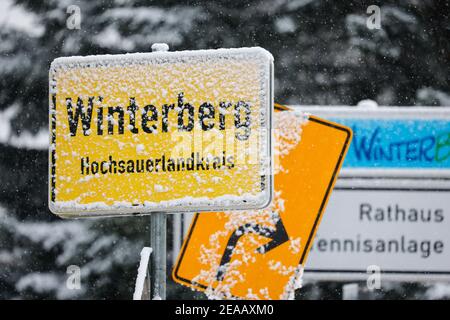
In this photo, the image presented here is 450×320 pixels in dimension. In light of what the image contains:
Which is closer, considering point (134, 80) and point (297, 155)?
point (134, 80)

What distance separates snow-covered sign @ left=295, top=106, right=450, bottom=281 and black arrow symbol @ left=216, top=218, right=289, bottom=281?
39cm

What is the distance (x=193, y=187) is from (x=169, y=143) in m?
0.13

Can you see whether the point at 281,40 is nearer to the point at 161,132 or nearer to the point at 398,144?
the point at 398,144

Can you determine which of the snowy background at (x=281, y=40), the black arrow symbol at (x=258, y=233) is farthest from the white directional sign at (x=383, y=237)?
the snowy background at (x=281, y=40)

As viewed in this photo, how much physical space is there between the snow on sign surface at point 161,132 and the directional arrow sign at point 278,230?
464 mm

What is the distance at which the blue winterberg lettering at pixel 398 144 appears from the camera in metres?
3.87

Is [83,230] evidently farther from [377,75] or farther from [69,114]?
[69,114]

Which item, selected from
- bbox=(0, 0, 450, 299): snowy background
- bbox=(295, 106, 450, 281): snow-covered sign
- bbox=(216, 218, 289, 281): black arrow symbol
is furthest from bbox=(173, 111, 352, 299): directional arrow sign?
bbox=(0, 0, 450, 299): snowy background

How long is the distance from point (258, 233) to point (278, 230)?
0.07 meters

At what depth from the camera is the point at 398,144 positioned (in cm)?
395

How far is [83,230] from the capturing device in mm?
10477

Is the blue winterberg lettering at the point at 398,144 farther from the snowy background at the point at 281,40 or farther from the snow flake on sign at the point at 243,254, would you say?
the snowy background at the point at 281,40
